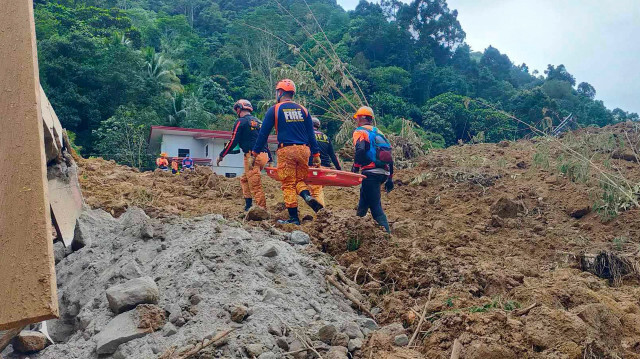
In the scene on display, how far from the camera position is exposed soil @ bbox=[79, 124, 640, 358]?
9.80ft

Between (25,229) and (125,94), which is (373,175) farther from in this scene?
(125,94)

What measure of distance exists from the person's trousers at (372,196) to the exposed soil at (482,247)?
33cm

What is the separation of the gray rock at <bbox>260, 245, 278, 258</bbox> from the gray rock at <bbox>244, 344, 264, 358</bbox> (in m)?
1.18

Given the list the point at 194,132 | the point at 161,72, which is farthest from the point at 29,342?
the point at 161,72

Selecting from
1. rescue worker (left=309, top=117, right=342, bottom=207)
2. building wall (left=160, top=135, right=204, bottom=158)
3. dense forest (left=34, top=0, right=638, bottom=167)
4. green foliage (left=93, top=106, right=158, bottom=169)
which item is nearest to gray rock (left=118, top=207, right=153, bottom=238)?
rescue worker (left=309, top=117, right=342, bottom=207)

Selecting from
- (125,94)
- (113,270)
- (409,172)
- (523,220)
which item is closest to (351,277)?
(113,270)

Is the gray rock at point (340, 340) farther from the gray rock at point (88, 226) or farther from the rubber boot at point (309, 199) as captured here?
the rubber boot at point (309, 199)

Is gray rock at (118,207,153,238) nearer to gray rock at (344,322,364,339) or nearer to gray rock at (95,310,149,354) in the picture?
gray rock at (95,310,149,354)

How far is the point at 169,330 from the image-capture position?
3.05 m

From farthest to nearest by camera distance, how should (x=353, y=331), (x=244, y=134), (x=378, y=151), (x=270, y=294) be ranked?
(x=244, y=134)
(x=378, y=151)
(x=270, y=294)
(x=353, y=331)

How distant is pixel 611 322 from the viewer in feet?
10.4

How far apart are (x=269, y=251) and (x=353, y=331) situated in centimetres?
107

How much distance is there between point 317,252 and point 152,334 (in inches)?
73.3

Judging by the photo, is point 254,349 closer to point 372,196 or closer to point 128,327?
point 128,327
